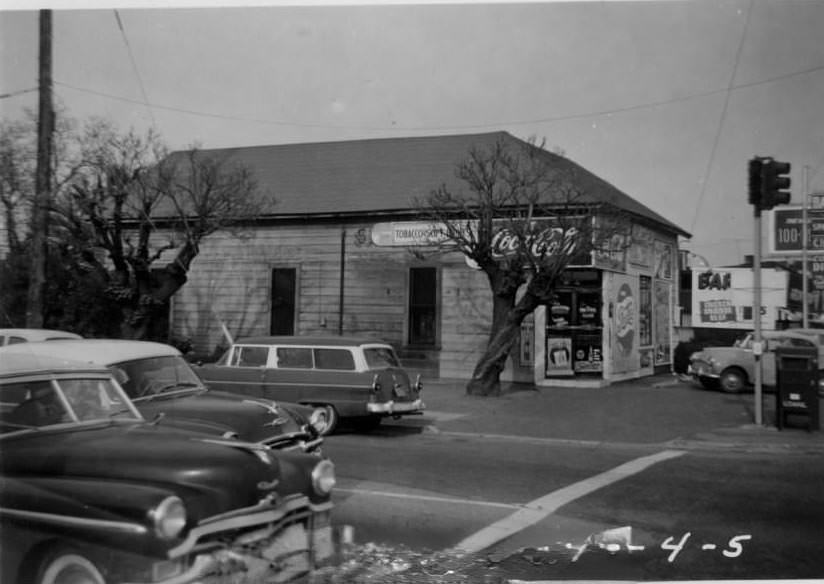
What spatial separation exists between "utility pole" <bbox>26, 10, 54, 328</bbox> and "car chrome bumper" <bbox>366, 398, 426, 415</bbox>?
569 cm

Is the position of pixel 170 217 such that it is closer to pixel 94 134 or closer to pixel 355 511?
pixel 94 134

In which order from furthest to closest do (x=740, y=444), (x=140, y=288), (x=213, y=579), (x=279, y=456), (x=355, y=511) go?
(x=740, y=444), (x=140, y=288), (x=355, y=511), (x=279, y=456), (x=213, y=579)

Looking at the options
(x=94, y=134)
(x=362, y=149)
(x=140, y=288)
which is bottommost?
(x=140, y=288)

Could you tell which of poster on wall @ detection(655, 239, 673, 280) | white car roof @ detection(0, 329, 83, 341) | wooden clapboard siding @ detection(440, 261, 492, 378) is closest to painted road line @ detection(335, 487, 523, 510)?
white car roof @ detection(0, 329, 83, 341)

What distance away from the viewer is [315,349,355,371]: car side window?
11.7 meters

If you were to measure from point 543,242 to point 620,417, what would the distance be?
3.86 m

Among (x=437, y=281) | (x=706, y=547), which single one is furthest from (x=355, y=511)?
(x=437, y=281)

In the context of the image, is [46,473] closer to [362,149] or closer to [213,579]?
[213,579]

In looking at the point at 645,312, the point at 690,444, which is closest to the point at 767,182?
the point at 690,444

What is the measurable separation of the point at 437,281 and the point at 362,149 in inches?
156

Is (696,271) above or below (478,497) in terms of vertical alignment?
above

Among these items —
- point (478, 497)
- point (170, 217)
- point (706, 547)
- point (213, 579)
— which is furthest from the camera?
point (170, 217)

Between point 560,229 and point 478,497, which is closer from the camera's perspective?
point 478,497

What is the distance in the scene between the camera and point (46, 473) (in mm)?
3986
